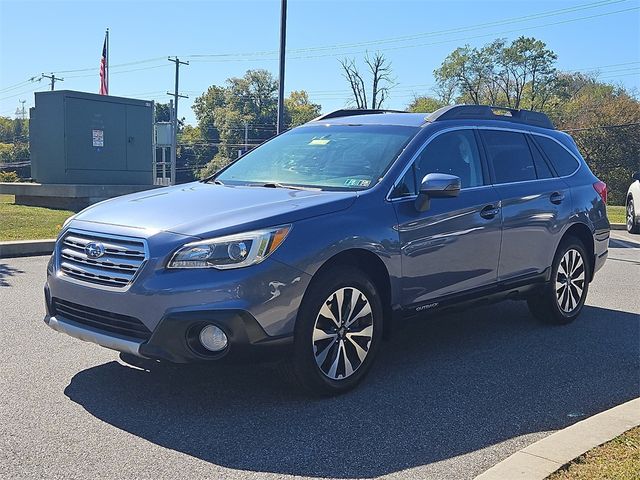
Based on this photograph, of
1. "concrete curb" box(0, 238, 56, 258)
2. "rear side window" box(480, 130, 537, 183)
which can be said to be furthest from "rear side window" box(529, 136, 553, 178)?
"concrete curb" box(0, 238, 56, 258)

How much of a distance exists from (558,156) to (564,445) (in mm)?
3760

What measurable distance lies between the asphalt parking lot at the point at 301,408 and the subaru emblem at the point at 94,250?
889 millimetres

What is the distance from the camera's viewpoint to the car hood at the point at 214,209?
4.00 m

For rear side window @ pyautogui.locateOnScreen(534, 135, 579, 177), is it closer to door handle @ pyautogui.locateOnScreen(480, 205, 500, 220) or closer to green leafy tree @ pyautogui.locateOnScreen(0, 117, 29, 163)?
door handle @ pyautogui.locateOnScreen(480, 205, 500, 220)

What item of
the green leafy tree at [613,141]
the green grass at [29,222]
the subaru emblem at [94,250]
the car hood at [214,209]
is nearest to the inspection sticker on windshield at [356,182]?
the car hood at [214,209]

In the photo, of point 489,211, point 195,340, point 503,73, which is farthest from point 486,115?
point 503,73

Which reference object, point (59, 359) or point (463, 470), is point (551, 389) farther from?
point (59, 359)

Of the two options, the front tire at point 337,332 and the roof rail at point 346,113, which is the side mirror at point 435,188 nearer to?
the front tire at point 337,332

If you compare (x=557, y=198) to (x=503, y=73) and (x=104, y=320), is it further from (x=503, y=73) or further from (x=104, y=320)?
(x=503, y=73)

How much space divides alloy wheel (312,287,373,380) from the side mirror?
2.79ft

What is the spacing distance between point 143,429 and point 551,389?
266 cm

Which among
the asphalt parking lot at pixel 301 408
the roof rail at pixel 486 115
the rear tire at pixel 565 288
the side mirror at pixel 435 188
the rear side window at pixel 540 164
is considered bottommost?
the asphalt parking lot at pixel 301 408

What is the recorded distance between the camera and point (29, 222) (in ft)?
42.3

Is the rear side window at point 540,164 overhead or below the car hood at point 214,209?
overhead
